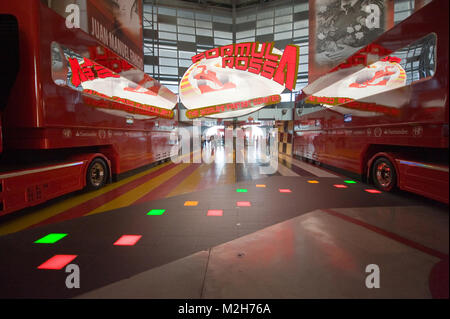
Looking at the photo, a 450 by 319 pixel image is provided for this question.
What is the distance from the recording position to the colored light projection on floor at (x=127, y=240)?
95.3 inches

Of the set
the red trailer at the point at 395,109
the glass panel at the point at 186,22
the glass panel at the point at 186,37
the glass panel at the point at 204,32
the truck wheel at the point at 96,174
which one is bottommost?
the truck wheel at the point at 96,174

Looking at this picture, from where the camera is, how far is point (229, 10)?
24.8 m

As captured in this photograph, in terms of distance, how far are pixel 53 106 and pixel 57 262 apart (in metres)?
2.51

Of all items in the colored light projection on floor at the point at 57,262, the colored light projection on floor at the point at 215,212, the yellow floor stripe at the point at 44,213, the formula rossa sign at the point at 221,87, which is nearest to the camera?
the colored light projection on floor at the point at 57,262

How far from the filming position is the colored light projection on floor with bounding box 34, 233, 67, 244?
2489 millimetres

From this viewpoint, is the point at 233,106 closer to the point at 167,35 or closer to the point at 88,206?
the point at 88,206

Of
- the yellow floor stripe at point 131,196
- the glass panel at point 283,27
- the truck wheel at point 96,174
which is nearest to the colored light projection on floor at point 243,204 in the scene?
the yellow floor stripe at point 131,196

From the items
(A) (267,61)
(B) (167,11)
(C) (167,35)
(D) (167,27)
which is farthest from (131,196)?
(B) (167,11)

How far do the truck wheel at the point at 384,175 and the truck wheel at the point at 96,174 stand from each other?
19.8 ft

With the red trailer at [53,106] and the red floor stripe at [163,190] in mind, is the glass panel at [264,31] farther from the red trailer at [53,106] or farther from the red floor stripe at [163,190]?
the red floor stripe at [163,190]

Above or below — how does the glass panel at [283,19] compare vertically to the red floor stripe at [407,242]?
above

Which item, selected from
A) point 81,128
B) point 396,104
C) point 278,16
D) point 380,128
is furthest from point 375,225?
point 278,16

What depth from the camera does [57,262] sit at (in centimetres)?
208
